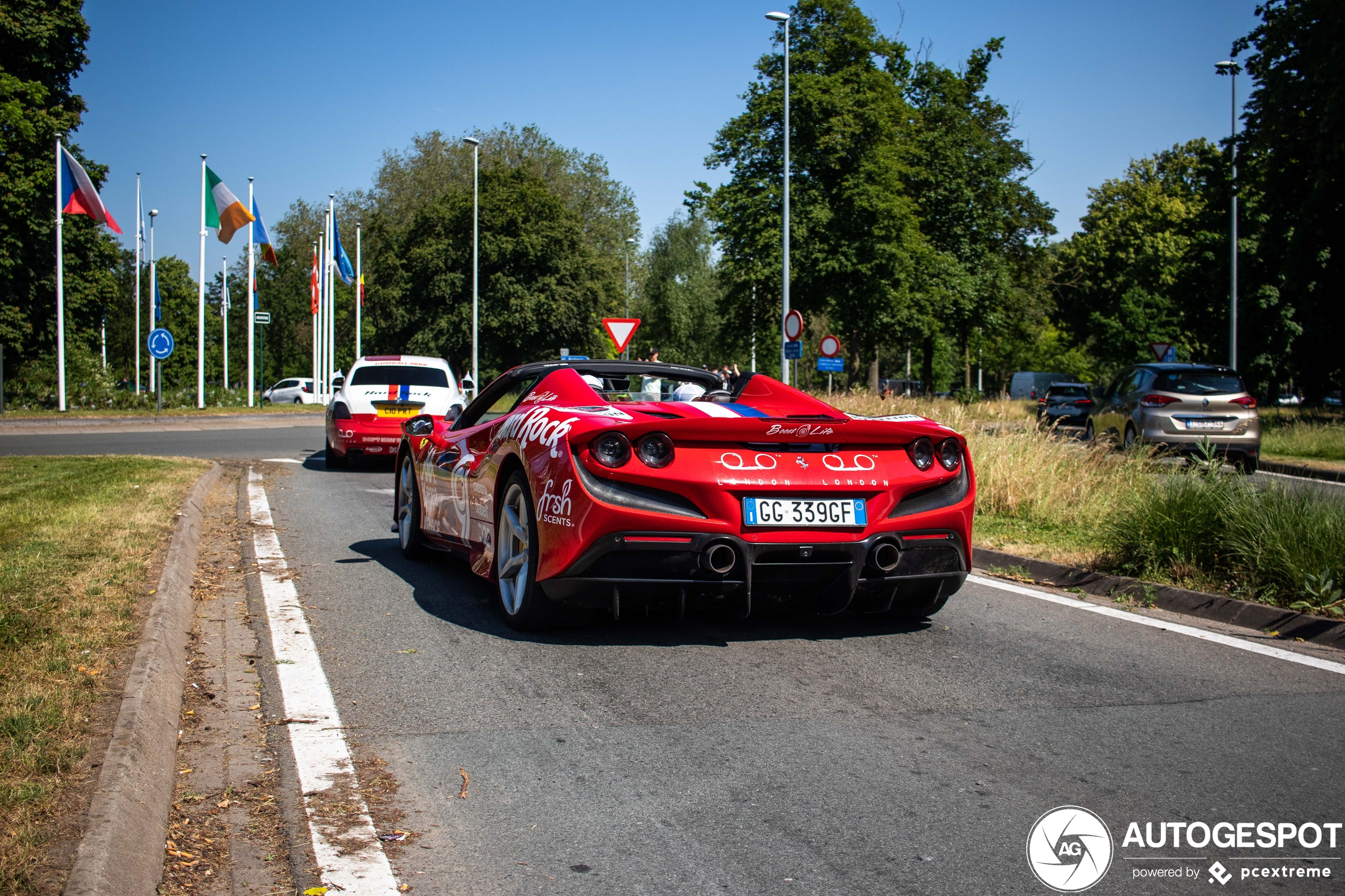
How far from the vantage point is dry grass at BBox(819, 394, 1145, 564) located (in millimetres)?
9094

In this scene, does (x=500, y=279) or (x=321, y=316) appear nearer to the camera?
(x=500, y=279)

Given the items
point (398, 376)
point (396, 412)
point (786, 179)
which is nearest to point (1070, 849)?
point (396, 412)

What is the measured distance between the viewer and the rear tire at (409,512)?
8148 millimetres

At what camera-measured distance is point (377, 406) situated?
16625mm

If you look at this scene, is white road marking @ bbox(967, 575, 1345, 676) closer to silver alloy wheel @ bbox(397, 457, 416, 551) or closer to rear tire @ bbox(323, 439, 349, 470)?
silver alloy wheel @ bbox(397, 457, 416, 551)

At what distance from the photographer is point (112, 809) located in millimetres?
3121

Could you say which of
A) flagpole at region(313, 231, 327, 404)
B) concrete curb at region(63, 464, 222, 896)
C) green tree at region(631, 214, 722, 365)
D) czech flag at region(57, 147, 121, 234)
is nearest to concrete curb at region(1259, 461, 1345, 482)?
concrete curb at region(63, 464, 222, 896)

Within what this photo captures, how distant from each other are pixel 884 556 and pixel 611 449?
1.34 meters

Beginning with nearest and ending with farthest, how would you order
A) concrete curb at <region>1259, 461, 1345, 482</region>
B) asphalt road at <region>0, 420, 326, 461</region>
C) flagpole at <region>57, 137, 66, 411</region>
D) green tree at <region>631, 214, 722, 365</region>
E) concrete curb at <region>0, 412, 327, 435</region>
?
concrete curb at <region>1259, 461, 1345, 482</region>, asphalt road at <region>0, 420, 326, 461</region>, concrete curb at <region>0, 412, 327, 435</region>, flagpole at <region>57, 137, 66, 411</region>, green tree at <region>631, 214, 722, 365</region>

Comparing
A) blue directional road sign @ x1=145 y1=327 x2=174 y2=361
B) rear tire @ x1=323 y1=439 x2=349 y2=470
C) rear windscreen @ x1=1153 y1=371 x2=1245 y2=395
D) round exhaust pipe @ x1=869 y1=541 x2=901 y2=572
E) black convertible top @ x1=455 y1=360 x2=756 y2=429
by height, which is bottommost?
rear tire @ x1=323 y1=439 x2=349 y2=470

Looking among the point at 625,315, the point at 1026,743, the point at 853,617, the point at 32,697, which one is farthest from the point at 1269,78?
the point at 625,315

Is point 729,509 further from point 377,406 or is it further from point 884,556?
point 377,406

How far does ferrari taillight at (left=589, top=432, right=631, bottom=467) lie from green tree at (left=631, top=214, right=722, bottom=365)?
2706 inches

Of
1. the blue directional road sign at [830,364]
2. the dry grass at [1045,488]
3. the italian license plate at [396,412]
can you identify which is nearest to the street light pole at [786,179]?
the blue directional road sign at [830,364]
